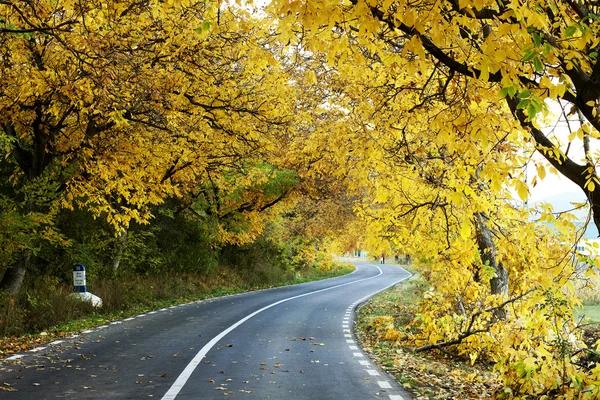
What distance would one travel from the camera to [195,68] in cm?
1159

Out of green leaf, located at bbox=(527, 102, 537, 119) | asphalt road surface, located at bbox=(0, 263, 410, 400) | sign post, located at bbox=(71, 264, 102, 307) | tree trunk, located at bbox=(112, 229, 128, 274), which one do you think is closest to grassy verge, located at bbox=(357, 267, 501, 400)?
asphalt road surface, located at bbox=(0, 263, 410, 400)

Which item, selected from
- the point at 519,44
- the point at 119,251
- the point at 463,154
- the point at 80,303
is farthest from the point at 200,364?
the point at 119,251

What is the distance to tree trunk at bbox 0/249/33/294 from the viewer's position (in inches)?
568

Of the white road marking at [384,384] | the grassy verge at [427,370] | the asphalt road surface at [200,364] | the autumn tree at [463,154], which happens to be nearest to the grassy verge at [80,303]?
the asphalt road surface at [200,364]

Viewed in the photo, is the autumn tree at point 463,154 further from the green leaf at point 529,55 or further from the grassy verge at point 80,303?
the grassy verge at point 80,303

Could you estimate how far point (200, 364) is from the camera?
10.1 meters

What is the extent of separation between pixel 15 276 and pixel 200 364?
22.9 feet

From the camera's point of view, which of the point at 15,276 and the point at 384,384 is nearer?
the point at 384,384

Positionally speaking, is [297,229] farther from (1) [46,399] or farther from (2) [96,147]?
(1) [46,399]

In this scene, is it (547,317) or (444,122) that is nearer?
(444,122)

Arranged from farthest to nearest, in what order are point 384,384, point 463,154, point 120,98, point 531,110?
1. point 120,98
2. point 384,384
3. point 463,154
4. point 531,110

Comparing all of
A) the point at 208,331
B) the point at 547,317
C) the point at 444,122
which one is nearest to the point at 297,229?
the point at 208,331

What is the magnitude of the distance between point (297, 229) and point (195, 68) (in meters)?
30.7

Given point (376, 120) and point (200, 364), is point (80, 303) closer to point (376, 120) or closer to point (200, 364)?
point (200, 364)
